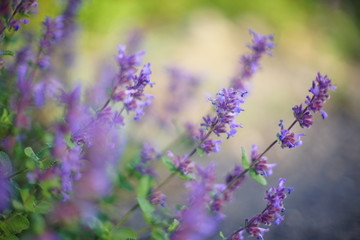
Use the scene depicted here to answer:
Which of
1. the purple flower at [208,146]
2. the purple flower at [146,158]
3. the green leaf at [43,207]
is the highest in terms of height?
the purple flower at [208,146]

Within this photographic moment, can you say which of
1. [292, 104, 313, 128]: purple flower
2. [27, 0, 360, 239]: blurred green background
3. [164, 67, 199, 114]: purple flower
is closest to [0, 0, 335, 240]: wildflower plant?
[292, 104, 313, 128]: purple flower

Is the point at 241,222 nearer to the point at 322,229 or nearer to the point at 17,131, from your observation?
the point at 322,229

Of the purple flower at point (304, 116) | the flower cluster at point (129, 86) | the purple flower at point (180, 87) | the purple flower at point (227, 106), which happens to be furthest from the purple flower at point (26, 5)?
the purple flower at point (180, 87)

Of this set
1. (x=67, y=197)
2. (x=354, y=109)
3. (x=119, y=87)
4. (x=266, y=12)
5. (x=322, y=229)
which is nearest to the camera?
(x=67, y=197)

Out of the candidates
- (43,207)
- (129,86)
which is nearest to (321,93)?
(129,86)

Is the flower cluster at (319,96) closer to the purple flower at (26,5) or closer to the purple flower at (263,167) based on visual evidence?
the purple flower at (263,167)

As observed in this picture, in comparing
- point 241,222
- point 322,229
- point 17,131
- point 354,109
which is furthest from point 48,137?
point 354,109
